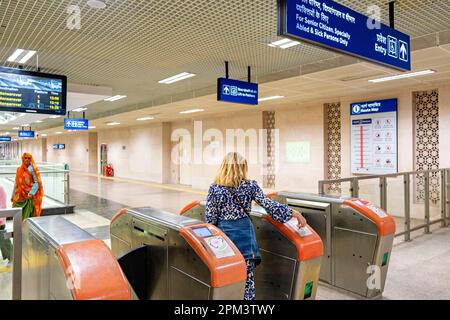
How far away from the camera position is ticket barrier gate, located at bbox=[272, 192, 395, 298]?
10.6 ft

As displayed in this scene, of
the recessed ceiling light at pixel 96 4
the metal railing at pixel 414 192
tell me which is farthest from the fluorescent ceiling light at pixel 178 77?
the metal railing at pixel 414 192

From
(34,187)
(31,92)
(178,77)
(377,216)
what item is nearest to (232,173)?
(377,216)

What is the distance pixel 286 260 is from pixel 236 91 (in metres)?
3.46

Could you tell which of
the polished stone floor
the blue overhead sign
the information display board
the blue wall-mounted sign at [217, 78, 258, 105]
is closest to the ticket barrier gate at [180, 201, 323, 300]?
the polished stone floor

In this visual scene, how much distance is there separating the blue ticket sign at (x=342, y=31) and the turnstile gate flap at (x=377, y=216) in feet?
4.20

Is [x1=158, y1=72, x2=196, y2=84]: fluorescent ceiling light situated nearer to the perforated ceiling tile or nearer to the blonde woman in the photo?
the perforated ceiling tile

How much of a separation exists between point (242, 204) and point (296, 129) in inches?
290

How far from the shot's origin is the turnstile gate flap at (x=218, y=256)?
197cm

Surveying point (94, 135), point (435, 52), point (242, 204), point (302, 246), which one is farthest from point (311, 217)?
point (94, 135)

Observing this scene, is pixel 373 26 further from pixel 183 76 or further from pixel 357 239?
pixel 183 76

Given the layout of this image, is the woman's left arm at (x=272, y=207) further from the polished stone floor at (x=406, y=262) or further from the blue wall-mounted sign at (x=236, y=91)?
the blue wall-mounted sign at (x=236, y=91)

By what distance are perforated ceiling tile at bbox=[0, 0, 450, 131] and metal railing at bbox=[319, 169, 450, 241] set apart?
1.97 metres

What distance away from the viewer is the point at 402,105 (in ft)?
24.0

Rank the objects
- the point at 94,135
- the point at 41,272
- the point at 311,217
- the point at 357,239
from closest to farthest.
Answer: the point at 41,272, the point at 357,239, the point at 311,217, the point at 94,135
